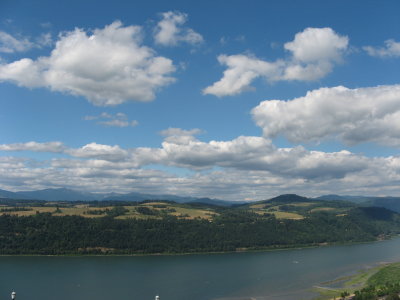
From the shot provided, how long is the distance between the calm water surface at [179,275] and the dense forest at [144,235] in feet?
35.3

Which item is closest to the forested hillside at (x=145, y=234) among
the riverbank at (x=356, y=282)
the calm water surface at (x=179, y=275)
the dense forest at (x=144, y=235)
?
the dense forest at (x=144, y=235)

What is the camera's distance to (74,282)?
8425 centimetres

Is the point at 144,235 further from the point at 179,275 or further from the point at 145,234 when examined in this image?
the point at 179,275

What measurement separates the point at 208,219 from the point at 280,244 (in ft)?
→ 133

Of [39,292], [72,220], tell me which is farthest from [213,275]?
[72,220]

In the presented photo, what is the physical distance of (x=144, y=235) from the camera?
146m

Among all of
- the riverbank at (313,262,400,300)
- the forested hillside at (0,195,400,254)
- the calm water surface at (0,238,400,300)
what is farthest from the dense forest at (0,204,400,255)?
the riverbank at (313,262,400,300)

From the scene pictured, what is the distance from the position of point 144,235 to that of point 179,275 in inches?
2253

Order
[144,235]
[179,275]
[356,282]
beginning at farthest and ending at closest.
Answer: [144,235], [179,275], [356,282]

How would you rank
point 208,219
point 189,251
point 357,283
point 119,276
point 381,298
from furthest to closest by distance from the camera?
1. point 208,219
2. point 189,251
3. point 119,276
4. point 357,283
5. point 381,298

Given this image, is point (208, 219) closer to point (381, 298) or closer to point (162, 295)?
point (162, 295)

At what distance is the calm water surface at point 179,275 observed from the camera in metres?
74.2

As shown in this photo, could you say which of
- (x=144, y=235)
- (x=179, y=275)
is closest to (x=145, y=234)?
(x=144, y=235)

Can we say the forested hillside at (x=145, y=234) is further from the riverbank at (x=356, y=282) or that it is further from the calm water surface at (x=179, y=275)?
the riverbank at (x=356, y=282)
